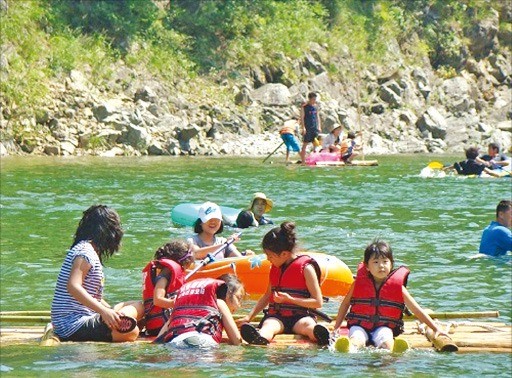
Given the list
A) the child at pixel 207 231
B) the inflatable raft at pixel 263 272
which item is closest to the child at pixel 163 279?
the child at pixel 207 231

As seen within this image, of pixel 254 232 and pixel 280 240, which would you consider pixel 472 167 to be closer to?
pixel 254 232

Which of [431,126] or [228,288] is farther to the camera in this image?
[431,126]

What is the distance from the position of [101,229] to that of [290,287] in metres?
1.48

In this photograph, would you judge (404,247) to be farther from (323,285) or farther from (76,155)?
(76,155)

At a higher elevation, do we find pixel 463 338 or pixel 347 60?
pixel 347 60

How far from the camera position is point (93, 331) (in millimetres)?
7633

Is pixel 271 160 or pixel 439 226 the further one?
pixel 271 160

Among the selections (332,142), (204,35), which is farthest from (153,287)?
(204,35)

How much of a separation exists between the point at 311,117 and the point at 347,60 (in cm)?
1245

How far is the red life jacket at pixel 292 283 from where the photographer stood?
8047 mm

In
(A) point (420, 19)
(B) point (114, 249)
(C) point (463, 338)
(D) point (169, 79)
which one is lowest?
(C) point (463, 338)

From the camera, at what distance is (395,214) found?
1652 cm

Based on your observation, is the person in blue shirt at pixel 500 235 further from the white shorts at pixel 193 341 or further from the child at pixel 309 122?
the child at pixel 309 122

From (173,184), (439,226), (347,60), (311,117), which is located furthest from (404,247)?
(347,60)
